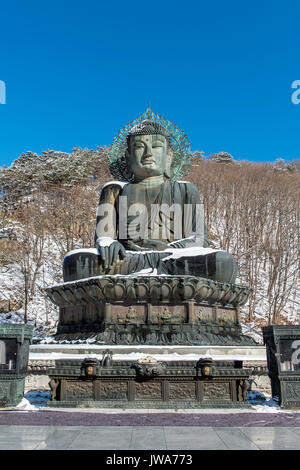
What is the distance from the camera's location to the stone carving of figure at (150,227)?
6.89 m

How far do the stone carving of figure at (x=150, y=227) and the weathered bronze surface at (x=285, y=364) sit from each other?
8.10 feet

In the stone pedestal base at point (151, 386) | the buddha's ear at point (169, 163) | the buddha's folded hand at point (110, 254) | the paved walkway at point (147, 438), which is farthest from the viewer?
the buddha's ear at point (169, 163)

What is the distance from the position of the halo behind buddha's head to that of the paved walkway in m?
6.86

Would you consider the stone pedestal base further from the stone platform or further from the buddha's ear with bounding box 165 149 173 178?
the buddha's ear with bounding box 165 149 173 178

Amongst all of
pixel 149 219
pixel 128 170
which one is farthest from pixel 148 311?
pixel 128 170

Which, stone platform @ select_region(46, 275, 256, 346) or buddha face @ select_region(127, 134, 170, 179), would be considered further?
buddha face @ select_region(127, 134, 170, 179)

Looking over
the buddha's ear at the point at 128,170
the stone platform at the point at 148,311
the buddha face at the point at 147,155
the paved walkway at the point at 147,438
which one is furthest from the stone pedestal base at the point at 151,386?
the buddha's ear at the point at 128,170

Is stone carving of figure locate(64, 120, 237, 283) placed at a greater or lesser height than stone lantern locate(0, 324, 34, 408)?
greater

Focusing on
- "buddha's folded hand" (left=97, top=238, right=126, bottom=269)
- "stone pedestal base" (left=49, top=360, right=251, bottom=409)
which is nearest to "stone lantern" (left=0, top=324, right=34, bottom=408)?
"stone pedestal base" (left=49, top=360, right=251, bottom=409)

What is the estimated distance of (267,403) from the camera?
4414 mm

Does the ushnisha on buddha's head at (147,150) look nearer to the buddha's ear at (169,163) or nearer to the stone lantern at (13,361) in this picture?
the buddha's ear at (169,163)

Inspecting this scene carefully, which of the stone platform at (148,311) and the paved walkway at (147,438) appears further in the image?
the stone platform at (148,311)

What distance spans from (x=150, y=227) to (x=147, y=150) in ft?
5.56

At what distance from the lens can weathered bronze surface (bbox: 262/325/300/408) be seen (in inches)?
166
